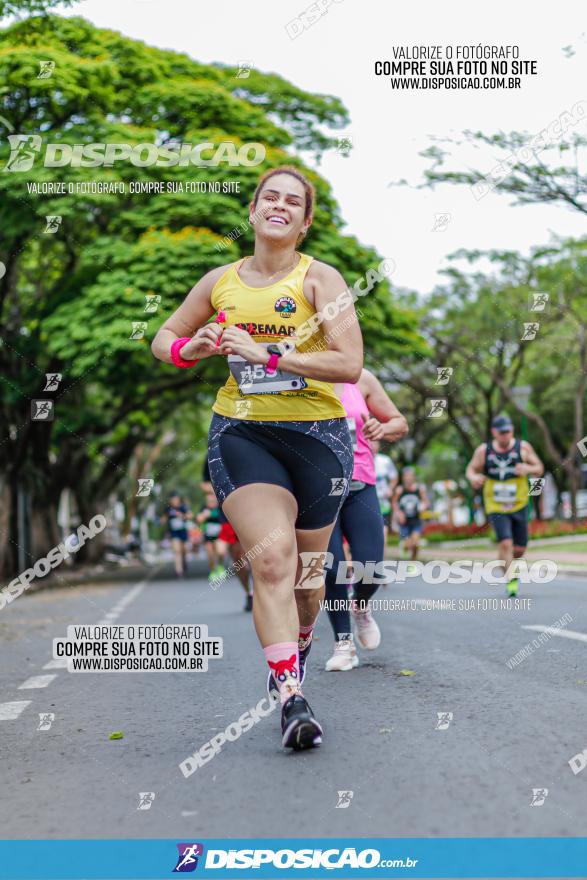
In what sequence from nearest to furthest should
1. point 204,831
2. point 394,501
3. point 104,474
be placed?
point 204,831 → point 394,501 → point 104,474

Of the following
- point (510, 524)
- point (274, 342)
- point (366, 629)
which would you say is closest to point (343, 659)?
point (366, 629)

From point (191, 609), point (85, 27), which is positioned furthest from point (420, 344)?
point (191, 609)

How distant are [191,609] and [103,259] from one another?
8.29 meters

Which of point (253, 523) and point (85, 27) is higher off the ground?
point (85, 27)

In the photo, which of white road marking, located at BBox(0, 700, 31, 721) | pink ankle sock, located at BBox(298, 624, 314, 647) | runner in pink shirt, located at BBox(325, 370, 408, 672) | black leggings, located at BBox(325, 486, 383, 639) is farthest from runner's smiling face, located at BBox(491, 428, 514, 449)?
pink ankle sock, located at BBox(298, 624, 314, 647)

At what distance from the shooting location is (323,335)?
4543 mm

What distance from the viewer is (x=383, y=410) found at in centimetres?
665

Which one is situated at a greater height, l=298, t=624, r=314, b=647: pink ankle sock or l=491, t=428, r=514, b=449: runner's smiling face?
l=491, t=428, r=514, b=449: runner's smiling face

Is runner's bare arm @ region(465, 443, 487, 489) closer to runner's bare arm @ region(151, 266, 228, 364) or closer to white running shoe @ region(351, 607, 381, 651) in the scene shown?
white running shoe @ region(351, 607, 381, 651)

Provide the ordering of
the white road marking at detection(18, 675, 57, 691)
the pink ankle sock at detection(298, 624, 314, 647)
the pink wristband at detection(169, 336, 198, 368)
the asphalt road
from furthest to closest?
the white road marking at detection(18, 675, 57, 691) < the pink ankle sock at detection(298, 624, 314, 647) < the pink wristband at detection(169, 336, 198, 368) < the asphalt road

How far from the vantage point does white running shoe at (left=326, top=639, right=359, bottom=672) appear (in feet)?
21.8

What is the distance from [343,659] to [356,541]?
69cm

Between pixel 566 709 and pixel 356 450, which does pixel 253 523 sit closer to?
pixel 566 709

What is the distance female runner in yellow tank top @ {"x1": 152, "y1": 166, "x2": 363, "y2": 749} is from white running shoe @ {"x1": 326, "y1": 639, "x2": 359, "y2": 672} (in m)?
1.92
